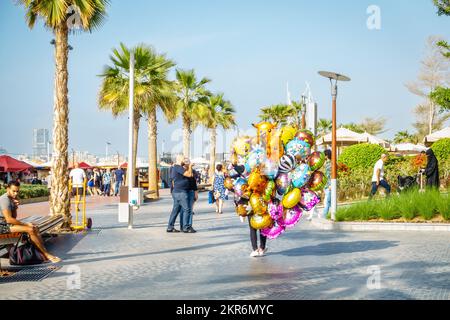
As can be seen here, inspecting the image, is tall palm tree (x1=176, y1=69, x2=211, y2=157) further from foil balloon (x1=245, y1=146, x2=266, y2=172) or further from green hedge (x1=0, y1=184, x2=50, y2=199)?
foil balloon (x1=245, y1=146, x2=266, y2=172)

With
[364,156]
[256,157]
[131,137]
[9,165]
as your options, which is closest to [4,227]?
[256,157]

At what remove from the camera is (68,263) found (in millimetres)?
11117

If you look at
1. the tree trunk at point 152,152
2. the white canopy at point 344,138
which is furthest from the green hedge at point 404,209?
the tree trunk at point 152,152

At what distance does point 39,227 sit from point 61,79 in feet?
16.7

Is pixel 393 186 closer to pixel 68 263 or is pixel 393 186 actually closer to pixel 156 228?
pixel 156 228

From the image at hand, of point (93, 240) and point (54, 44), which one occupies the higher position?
point (54, 44)

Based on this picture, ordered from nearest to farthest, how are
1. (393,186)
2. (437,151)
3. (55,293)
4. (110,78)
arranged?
(55,293) → (393,186) → (437,151) → (110,78)

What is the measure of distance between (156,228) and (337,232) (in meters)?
4.38

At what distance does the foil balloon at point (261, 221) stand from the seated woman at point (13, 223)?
3067 millimetres

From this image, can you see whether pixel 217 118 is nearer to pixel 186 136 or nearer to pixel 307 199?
pixel 186 136

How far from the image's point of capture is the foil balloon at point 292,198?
11.0 m

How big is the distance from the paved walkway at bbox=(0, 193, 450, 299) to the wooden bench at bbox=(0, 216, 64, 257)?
41cm

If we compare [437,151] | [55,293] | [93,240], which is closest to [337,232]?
[93,240]

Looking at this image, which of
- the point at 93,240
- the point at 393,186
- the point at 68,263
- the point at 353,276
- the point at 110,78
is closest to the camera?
the point at 353,276
